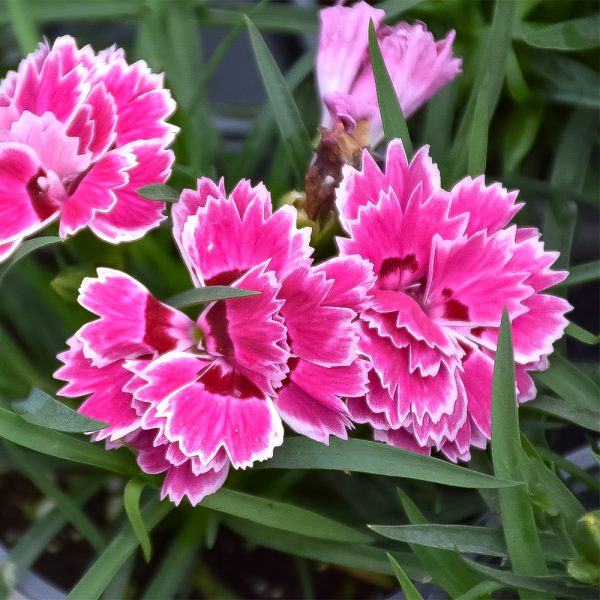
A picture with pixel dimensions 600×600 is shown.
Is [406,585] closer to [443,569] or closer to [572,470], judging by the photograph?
[443,569]

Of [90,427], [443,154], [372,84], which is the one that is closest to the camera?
[90,427]

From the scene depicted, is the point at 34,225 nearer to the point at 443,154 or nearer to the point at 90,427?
the point at 90,427

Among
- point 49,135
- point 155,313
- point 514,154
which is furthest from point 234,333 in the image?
point 514,154

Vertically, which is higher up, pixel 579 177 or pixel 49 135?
pixel 49 135

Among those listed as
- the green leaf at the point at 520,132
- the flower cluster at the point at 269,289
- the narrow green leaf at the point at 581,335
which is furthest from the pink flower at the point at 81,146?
the green leaf at the point at 520,132

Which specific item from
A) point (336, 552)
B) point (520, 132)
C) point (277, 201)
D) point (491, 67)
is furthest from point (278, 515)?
point (520, 132)

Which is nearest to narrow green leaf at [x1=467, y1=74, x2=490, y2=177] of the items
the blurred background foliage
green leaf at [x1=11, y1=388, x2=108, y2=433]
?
the blurred background foliage

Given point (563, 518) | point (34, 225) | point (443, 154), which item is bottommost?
point (563, 518)
